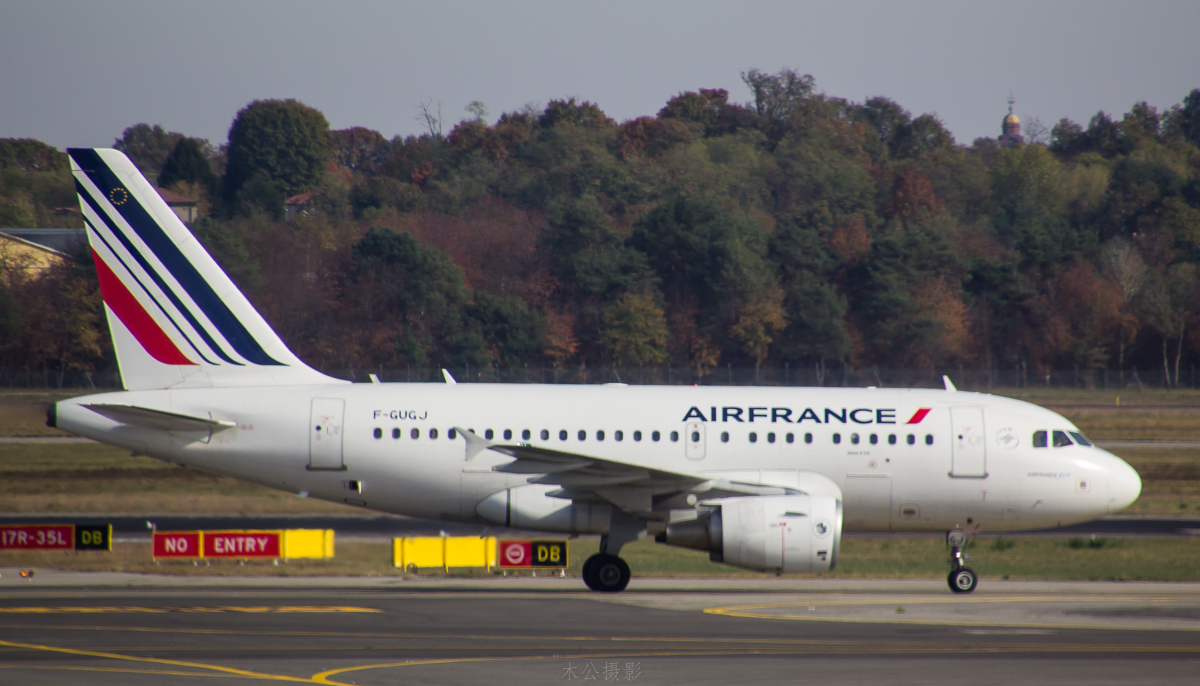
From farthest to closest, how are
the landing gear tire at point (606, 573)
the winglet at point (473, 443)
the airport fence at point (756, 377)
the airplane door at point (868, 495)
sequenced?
the airport fence at point (756, 377) → the airplane door at point (868, 495) → the landing gear tire at point (606, 573) → the winglet at point (473, 443)

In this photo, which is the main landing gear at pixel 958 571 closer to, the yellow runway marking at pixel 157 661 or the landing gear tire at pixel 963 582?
the landing gear tire at pixel 963 582

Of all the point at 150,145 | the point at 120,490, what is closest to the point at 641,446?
the point at 120,490

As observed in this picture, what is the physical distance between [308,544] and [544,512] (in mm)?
5827

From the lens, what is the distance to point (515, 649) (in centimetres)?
1617

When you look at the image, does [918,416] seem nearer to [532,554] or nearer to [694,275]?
[532,554]

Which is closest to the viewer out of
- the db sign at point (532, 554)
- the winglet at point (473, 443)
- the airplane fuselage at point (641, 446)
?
the winglet at point (473, 443)

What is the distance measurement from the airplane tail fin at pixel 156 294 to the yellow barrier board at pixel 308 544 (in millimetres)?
3477

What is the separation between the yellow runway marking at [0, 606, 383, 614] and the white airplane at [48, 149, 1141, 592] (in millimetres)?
2859

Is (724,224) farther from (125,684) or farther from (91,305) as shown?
(125,684)

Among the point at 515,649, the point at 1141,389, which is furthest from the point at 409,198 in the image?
the point at 515,649

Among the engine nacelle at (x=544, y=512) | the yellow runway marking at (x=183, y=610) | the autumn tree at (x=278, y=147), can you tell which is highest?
the autumn tree at (x=278, y=147)

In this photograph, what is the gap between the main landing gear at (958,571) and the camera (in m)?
21.7

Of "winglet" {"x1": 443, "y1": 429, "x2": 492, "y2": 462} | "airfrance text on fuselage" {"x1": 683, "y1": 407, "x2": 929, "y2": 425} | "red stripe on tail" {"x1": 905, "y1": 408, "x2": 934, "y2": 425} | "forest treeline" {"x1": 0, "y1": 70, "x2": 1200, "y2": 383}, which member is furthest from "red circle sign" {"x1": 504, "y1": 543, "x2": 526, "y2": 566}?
"forest treeline" {"x1": 0, "y1": 70, "x2": 1200, "y2": 383}

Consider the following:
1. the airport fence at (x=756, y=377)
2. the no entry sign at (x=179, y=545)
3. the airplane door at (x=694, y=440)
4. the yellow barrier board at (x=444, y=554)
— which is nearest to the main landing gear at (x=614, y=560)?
the airplane door at (x=694, y=440)
